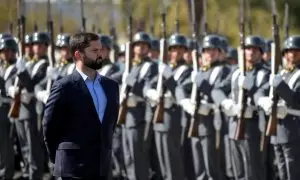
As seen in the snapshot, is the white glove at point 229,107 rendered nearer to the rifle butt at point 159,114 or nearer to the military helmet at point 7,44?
the rifle butt at point 159,114

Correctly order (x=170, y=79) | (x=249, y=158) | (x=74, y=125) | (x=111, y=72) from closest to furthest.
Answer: (x=74, y=125) → (x=249, y=158) → (x=170, y=79) → (x=111, y=72)

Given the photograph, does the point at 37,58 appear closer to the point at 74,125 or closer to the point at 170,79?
the point at 170,79

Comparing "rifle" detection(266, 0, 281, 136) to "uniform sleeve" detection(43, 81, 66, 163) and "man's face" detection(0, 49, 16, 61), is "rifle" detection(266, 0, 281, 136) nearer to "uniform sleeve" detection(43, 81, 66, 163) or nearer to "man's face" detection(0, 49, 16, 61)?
"uniform sleeve" detection(43, 81, 66, 163)

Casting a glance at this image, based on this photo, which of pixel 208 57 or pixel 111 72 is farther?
pixel 111 72

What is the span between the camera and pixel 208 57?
13117 millimetres

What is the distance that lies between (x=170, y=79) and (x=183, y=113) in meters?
0.77

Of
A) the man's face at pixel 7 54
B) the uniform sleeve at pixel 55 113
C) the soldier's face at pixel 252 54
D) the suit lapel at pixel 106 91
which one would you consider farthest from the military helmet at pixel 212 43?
the uniform sleeve at pixel 55 113

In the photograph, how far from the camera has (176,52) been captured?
13.9 meters

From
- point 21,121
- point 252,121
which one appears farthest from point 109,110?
point 21,121

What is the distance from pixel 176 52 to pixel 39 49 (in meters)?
2.40

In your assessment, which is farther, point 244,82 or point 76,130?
point 244,82

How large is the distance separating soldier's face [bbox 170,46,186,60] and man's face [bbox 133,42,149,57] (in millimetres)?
393

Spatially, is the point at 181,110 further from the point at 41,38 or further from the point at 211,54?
the point at 41,38

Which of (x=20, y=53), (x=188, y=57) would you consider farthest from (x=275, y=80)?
(x=20, y=53)
